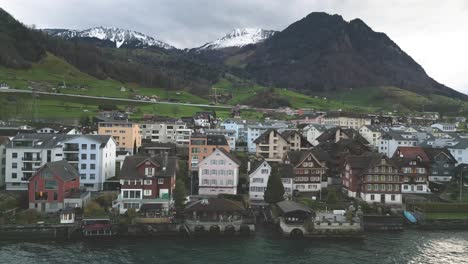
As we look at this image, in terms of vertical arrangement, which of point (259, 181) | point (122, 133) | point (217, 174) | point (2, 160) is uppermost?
point (122, 133)

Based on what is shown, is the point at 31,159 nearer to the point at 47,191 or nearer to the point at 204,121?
the point at 47,191

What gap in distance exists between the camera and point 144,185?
48.4 m

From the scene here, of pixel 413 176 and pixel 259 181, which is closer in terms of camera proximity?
pixel 259 181

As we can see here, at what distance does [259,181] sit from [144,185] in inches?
620

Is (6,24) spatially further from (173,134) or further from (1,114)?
(173,134)

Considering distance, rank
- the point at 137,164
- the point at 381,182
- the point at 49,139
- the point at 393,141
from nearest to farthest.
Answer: the point at 137,164, the point at 381,182, the point at 49,139, the point at 393,141

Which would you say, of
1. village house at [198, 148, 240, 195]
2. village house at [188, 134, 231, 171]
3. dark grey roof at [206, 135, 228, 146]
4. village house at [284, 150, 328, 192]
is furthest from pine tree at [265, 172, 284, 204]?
dark grey roof at [206, 135, 228, 146]

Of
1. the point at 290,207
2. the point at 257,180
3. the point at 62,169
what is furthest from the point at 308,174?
the point at 62,169

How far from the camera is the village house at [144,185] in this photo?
47438mm

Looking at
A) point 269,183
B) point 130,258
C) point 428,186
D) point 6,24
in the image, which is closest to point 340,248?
point 269,183

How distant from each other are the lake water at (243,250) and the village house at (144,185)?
641 cm

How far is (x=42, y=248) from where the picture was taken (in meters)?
38.4

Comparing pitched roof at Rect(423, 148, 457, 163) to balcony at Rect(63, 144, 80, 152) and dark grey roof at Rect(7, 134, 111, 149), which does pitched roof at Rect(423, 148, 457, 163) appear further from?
balcony at Rect(63, 144, 80, 152)

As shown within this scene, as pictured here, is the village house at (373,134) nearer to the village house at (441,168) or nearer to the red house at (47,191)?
the village house at (441,168)
